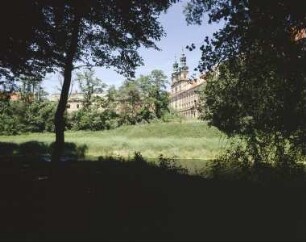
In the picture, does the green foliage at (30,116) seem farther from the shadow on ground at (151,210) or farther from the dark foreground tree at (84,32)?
the shadow on ground at (151,210)

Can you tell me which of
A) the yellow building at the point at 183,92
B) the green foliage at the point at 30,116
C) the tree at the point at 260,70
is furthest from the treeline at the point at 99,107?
the tree at the point at 260,70

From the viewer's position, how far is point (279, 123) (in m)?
11.6

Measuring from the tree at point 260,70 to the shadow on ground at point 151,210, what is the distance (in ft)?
5.50

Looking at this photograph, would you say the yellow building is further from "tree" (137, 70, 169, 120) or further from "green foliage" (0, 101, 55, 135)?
"green foliage" (0, 101, 55, 135)

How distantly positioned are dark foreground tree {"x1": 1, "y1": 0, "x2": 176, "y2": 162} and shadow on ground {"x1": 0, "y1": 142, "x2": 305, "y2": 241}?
3508mm

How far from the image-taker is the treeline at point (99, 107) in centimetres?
7981

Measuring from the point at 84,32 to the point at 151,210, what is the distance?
1164 centimetres

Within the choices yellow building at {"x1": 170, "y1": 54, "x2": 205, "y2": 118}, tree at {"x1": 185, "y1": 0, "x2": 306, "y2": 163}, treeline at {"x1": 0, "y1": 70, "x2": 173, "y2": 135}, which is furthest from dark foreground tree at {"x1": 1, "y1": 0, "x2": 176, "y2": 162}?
yellow building at {"x1": 170, "y1": 54, "x2": 205, "y2": 118}

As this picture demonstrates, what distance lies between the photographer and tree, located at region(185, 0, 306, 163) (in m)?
10.5

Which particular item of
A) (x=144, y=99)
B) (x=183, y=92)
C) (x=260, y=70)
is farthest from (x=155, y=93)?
(x=260, y=70)

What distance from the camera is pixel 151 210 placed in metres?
10.8

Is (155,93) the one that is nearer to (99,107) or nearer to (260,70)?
(99,107)

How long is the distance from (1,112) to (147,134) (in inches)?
1197

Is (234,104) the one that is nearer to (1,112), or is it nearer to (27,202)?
(27,202)
